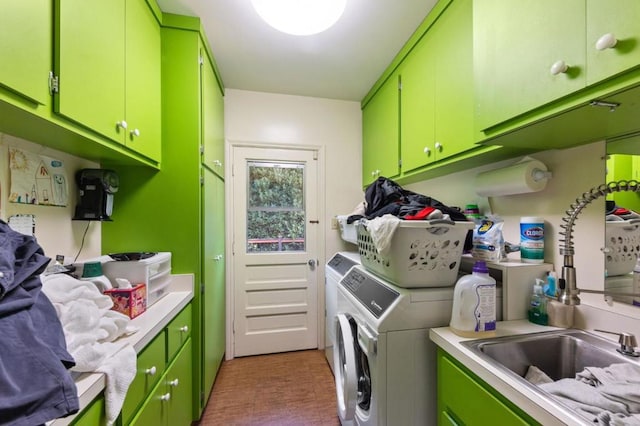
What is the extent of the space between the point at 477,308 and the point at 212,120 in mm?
1971

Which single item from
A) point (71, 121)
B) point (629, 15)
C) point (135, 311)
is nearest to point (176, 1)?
point (71, 121)

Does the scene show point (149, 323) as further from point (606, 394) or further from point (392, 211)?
point (606, 394)

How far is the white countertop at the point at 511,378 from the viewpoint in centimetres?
63

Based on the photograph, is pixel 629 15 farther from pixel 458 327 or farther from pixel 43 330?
pixel 43 330

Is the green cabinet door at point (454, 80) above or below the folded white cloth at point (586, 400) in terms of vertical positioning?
above

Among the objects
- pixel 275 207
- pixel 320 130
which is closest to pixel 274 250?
pixel 275 207

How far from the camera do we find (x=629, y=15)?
0.62 meters

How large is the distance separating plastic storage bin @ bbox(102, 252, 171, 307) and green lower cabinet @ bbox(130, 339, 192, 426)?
0.36 metres

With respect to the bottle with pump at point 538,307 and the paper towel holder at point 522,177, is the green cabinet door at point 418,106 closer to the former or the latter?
the paper towel holder at point 522,177

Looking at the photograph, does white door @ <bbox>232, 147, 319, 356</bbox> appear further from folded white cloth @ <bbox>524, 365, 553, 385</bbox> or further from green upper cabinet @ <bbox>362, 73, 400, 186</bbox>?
folded white cloth @ <bbox>524, 365, 553, 385</bbox>

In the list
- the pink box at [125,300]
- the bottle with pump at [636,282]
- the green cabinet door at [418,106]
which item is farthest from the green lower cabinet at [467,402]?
the pink box at [125,300]

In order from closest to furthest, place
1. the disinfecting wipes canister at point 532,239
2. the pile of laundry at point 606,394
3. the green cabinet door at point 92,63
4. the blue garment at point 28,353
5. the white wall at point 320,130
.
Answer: the blue garment at point 28,353 < the pile of laundry at point 606,394 < the green cabinet door at point 92,63 < the disinfecting wipes canister at point 532,239 < the white wall at point 320,130

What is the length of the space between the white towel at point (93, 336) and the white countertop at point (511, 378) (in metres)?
1.08

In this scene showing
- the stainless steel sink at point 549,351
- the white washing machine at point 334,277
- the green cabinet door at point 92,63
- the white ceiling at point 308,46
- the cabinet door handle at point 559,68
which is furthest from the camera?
the white washing machine at point 334,277
